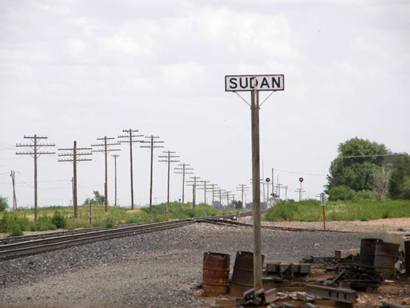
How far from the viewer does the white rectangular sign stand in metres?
14.3

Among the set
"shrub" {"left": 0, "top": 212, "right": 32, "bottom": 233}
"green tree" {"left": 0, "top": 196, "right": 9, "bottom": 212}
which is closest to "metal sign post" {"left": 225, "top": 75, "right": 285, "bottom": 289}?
"shrub" {"left": 0, "top": 212, "right": 32, "bottom": 233}

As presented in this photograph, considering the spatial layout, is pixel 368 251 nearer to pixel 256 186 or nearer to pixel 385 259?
pixel 385 259

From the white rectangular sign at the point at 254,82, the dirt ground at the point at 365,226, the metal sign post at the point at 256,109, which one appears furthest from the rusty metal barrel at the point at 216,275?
the dirt ground at the point at 365,226

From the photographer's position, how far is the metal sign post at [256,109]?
14406 mm

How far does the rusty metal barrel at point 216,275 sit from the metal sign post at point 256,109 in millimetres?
945

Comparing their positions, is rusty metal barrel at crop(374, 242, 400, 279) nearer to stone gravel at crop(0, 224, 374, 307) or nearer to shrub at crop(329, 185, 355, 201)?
stone gravel at crop(0, 224, 374, 307)

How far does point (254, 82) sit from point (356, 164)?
5397 inches

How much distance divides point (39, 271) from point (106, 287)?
4.70 meters

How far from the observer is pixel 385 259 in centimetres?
1794

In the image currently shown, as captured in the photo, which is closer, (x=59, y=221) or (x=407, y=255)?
(x=407, y=255)

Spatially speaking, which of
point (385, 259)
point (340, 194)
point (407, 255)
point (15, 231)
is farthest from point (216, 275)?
point (340, 194)

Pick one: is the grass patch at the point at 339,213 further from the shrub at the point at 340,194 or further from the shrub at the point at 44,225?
the shrub at the point at 340,194

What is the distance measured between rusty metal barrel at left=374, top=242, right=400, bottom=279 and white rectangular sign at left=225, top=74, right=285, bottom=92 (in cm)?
514

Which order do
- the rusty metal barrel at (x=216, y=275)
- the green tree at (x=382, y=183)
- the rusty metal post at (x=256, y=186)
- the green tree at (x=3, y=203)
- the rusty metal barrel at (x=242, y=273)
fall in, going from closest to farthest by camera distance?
the rusty metal post at (x=256, y=186) < the rusty metal barrel at (x=216, y=275) < the rusty metal barrel at (x=242, y=273) < the green tree at (x=3, y=203) < the green tree at (x=382, y=183)
